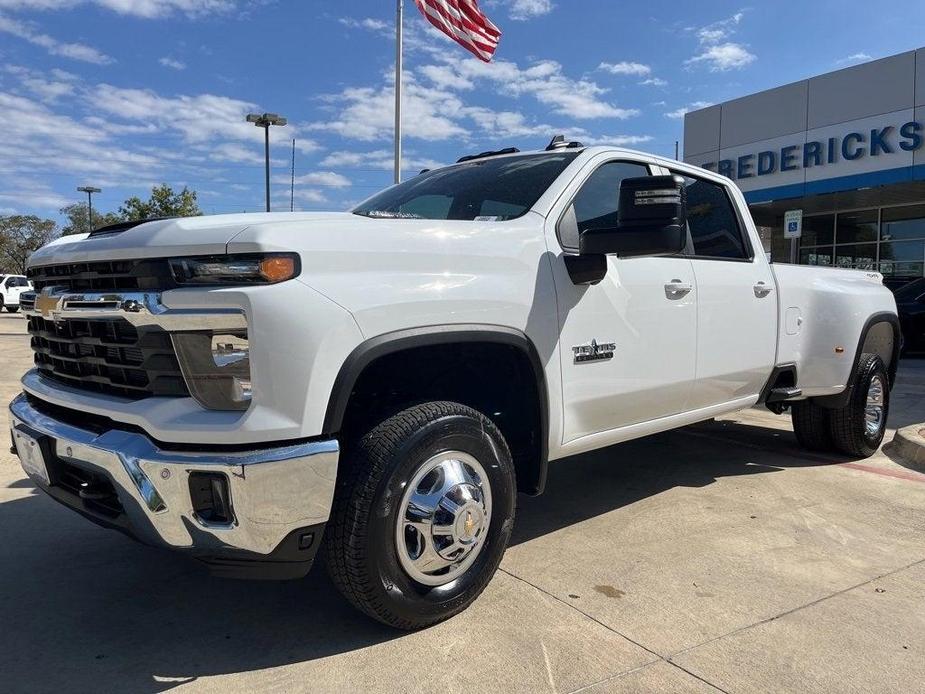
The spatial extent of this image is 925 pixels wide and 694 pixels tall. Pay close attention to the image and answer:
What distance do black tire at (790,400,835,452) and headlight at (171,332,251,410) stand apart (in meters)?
4.45

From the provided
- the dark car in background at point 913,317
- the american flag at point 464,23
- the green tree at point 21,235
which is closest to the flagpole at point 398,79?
the american flag at point 464,23

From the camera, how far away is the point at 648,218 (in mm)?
2906

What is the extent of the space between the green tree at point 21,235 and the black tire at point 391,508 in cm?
7085

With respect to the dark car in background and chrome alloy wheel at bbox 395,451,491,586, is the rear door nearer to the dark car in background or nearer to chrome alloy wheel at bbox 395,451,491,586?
chrome alloy wheel at bbox 395,451,491,586

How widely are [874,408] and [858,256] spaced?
1721 cm

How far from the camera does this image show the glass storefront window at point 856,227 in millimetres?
20219

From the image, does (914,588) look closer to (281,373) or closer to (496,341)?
(496,341)

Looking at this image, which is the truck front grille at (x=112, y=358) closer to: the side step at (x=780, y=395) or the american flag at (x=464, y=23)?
the side step at (x=780, y=395)

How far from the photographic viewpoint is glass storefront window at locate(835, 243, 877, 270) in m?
20.1

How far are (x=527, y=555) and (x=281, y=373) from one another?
1.83m

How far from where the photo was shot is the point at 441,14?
11.8 m

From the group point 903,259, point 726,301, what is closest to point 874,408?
point 726,301

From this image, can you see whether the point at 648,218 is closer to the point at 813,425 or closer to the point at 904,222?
the point at 813,425

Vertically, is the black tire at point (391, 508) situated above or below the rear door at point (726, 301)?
below
